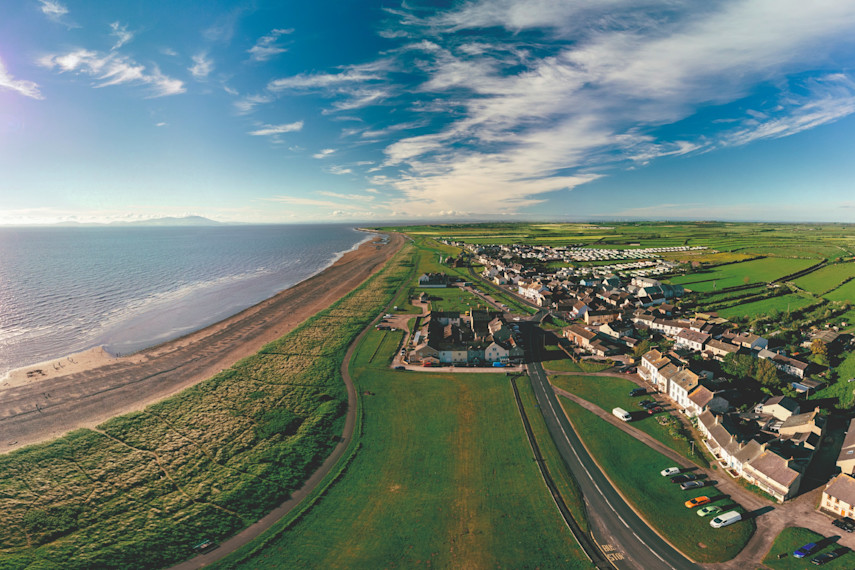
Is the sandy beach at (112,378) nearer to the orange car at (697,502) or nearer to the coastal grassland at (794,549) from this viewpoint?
the orange car at (697,502)

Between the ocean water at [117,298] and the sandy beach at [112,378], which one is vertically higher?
the ocean water at [117,298]

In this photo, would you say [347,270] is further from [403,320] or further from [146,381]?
[146,381]

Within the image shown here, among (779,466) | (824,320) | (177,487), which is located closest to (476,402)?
(779,466)

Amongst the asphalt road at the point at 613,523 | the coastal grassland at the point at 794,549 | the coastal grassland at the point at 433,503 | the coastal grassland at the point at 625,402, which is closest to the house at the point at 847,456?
the coastal grassland at the point at 794,549

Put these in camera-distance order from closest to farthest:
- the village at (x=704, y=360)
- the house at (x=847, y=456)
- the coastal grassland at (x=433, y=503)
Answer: the coastal grassland at (x=433, y=503), the house at (x=847, y=456), the village at (x=704, y=360)

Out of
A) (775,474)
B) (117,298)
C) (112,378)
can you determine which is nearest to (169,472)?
(112,378)
